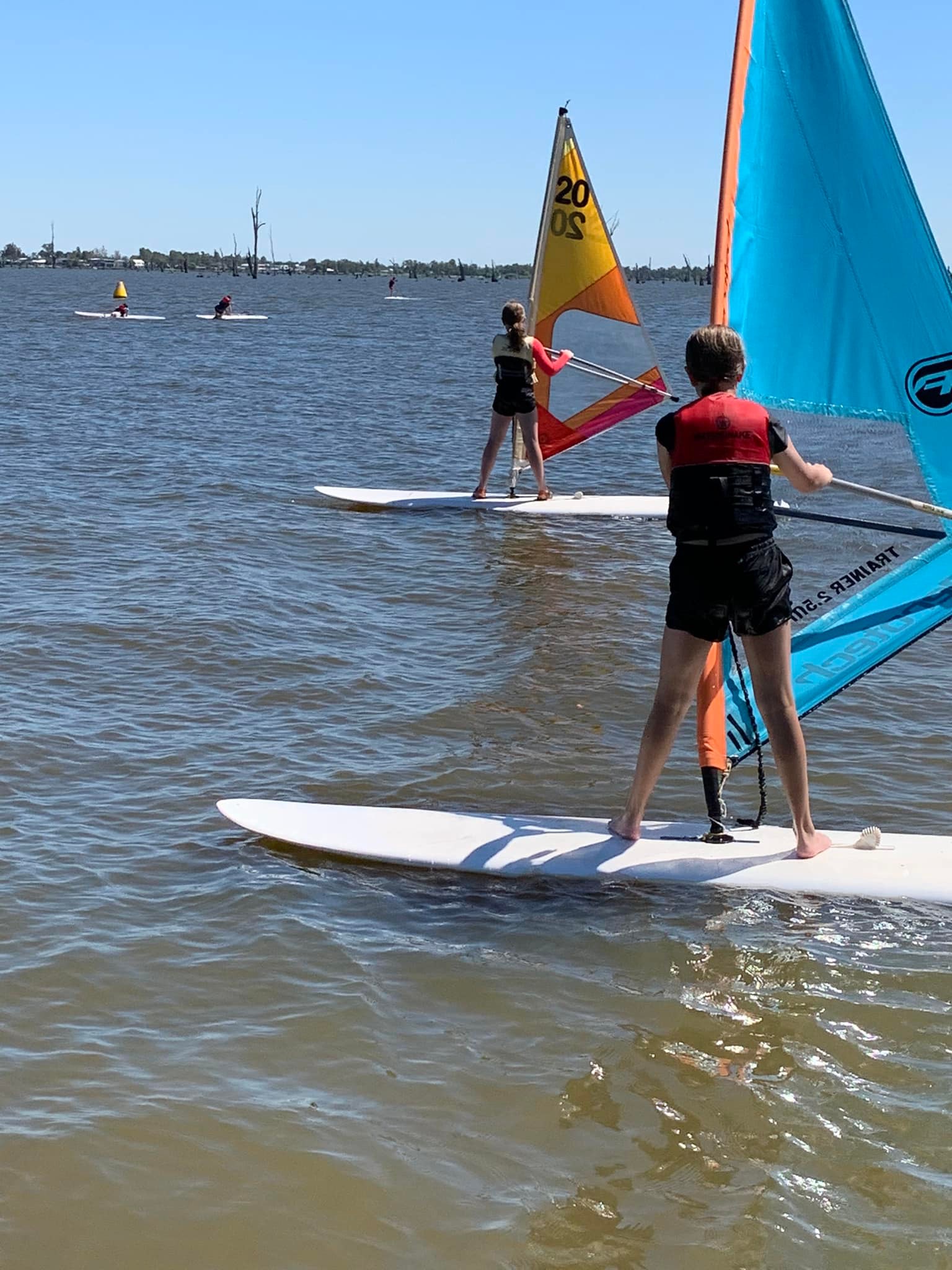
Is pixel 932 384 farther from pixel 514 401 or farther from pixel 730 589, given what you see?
pixel 514 401

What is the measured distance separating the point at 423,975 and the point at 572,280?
9.73 meters

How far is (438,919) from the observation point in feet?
17.0

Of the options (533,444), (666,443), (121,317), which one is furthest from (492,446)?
(121,317)

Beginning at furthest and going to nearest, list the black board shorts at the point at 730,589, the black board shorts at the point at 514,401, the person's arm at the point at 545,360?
the black board shorts at the point at 514,401 → the person's arm at the point at 545,360 → the black board shorts at the point at 730,589

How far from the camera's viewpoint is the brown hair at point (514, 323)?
1248 centimetres

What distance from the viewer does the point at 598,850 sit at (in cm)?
552

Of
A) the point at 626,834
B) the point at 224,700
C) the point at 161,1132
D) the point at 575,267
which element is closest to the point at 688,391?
the point at 575,267

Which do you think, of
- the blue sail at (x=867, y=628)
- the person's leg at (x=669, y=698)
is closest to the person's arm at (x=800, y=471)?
the person's leg at (x=669, y=698)

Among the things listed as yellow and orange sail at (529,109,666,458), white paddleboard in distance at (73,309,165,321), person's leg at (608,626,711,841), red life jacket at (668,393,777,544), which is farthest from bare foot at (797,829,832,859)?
white paddleboard in distance at (73,309,165,321)

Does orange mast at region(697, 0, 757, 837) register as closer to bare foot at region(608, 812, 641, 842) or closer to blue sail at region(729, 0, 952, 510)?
blue sail at region(729, 0, 952, 510)

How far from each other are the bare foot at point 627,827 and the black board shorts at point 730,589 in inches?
37.8

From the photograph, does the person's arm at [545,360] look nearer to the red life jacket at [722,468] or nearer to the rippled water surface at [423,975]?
the rippled water surface at [423,975]

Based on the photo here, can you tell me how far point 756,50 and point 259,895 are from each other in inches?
140

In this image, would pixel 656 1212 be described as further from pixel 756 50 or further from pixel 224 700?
pixel 224 700
